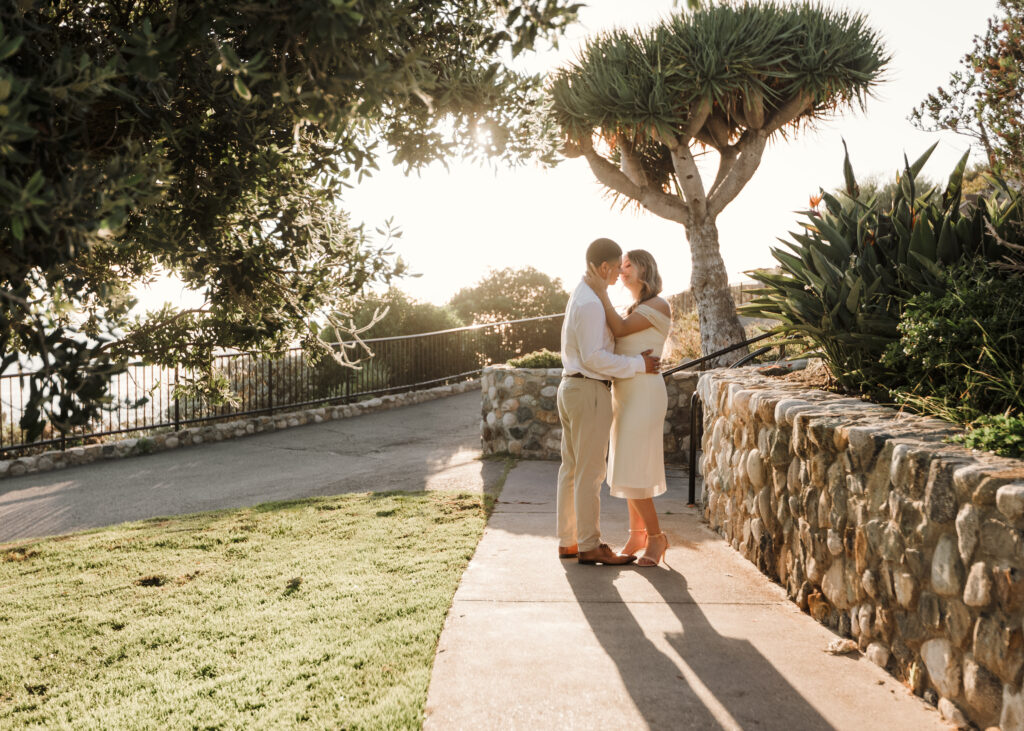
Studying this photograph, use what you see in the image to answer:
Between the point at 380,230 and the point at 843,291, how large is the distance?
3.07 meters

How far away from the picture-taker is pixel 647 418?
5273 millimetres

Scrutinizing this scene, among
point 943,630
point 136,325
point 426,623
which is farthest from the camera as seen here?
point 136,325

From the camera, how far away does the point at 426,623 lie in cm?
424

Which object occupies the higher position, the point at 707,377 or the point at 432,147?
the point at 432,147

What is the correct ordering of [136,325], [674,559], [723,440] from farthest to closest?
[723,440], [674,559], [136,325]

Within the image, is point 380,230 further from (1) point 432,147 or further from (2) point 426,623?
(2) point 426,623

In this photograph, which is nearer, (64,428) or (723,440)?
(64,428)

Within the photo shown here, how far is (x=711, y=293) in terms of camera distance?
43.4 feet

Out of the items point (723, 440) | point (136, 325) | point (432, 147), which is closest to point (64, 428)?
point (136, 325)

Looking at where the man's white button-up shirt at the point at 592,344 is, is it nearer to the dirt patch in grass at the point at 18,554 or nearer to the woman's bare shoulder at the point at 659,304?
the woman's bare shoulder at the point at 659,304

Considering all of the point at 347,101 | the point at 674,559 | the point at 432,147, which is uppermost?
the point at 432,147

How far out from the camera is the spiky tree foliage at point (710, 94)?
12.8 m

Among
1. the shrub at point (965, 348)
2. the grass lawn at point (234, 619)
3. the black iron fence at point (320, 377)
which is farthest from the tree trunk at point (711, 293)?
the shrub at point (965, 348)

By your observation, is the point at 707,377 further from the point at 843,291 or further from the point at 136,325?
the point at 136,325
